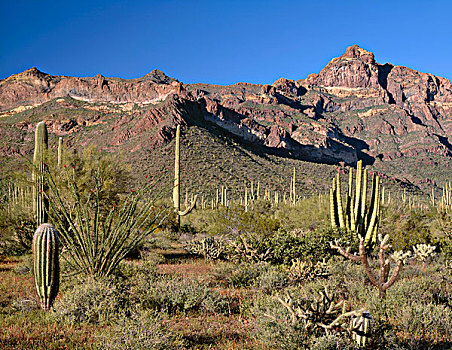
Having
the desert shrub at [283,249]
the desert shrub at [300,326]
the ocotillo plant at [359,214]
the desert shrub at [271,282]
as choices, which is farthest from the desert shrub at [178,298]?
the ocotillo plant at [359,214]

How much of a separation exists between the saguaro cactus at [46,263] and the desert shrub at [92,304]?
394mm

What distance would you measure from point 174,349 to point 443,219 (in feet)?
52.1

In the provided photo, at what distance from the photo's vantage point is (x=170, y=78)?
432 feet

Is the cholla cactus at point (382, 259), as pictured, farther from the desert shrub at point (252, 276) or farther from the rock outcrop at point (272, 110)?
the rock outcrop at point (272, 110)

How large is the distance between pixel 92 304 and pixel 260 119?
113263mm

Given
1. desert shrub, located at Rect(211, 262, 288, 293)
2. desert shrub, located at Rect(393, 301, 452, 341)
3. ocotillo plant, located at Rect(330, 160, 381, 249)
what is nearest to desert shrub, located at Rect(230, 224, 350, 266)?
desert shrub, located at Rect(211, 262, 288, 293)

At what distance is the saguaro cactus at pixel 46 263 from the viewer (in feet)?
17.4

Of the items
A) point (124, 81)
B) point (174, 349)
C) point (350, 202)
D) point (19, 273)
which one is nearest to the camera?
point (174, 349)

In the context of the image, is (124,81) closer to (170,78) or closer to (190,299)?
(170,78)

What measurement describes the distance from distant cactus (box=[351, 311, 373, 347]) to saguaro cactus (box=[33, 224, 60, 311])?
4.32m

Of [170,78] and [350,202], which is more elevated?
[170,78]

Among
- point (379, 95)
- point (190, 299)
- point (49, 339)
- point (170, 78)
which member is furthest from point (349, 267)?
point (379, 95)

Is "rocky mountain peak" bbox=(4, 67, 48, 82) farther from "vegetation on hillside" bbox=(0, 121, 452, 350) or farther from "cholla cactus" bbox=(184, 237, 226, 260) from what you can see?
"cholla cactus" bbox=(184, 237, 226, 260)

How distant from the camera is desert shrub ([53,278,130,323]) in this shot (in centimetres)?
488
